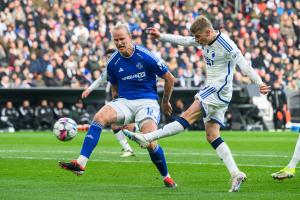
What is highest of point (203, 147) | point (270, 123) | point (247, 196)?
point (247, 196)

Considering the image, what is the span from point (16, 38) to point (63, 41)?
1951mm

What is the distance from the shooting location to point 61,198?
11.9 meters

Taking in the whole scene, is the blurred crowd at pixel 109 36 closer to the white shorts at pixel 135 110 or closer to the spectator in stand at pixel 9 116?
the spectator in stand at pixel 9 116

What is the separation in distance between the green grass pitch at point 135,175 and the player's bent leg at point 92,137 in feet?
1.03

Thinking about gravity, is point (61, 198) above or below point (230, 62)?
below

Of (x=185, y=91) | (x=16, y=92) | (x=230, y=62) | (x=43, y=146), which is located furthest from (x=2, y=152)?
(x=185, y=91)

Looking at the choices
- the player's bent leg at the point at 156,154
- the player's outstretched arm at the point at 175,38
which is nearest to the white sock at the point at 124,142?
the player's bent leg at the point at 156,154

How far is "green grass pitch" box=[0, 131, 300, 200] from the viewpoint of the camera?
1256 cm

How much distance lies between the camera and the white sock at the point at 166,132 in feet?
43.1

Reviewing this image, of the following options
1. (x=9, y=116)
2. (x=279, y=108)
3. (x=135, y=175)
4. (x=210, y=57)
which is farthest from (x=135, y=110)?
(x=279, y=108)

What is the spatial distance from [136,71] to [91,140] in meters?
1.18

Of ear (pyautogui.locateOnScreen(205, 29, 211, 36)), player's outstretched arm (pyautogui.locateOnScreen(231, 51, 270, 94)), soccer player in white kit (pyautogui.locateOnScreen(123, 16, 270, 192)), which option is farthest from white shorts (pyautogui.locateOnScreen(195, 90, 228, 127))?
ear (pyautogui.locateOnScreen(205, 29, 211, 36))

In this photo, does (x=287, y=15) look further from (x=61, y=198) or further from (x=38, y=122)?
(x=61, y=198)

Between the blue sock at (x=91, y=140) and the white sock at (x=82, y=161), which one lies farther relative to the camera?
the blue sock at (x=91, y=140)
